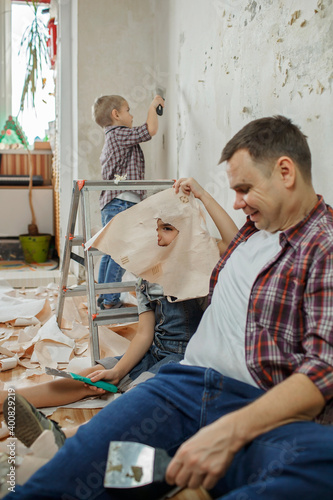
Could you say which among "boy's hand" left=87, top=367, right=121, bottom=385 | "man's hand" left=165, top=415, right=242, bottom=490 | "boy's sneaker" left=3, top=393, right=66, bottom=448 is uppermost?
"man's hand" left=165, top=415, right=242, bottom=490

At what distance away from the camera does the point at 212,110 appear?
7.30ft

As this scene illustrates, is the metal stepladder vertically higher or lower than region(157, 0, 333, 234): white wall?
lower

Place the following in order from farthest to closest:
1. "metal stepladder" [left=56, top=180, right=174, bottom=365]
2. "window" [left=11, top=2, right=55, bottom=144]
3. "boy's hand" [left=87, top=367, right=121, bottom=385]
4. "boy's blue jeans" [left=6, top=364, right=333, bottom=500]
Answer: "window" [left=11, top=2, right=55, bottom=144]
"metal stepladder" [left=56, top=180, right=174, bottom=365]
"boy's hand" [left=87, top=367, right=121, bottom=385]
"boy's blue jeans" [left=6, top=364, right=333, bottom=500]

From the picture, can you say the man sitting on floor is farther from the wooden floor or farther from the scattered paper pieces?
the scattered paper pieces

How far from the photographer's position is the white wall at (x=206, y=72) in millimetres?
1399

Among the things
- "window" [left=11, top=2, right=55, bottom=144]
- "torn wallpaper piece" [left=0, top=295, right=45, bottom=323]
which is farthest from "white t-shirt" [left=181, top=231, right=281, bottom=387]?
"window" [left=11, top=2, right=55, bottom=144]

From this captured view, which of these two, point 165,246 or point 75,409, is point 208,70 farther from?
point 75,409

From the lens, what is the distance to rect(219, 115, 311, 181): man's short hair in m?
1.09

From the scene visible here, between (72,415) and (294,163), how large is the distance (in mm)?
1079

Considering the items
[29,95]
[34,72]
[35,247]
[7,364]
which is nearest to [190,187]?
[7,364]

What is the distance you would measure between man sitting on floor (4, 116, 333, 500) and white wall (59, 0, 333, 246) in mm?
305

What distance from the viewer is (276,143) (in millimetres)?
1093

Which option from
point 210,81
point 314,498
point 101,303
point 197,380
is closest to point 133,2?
point 210,81

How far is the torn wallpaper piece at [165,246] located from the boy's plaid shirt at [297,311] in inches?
22.8
